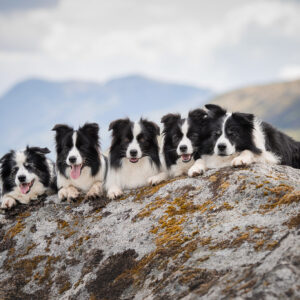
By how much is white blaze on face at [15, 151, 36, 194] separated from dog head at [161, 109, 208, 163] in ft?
12.3

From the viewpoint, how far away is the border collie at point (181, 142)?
9.00 meters

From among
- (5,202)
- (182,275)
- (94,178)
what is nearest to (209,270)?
(182,275)

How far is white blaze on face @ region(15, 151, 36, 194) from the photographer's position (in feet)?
32.3

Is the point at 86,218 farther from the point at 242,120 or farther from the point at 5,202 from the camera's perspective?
the point at 242,120

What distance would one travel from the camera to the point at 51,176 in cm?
1062

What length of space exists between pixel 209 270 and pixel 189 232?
1283 mm

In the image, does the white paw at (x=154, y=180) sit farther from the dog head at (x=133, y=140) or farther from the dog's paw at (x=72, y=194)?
the dog's paw at (x=72, y=194)

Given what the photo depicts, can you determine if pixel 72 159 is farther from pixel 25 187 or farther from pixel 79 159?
pixel 25 187

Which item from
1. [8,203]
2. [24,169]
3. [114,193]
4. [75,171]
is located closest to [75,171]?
[75,171]

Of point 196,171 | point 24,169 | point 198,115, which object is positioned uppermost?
point 198,115

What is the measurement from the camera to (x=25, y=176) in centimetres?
989

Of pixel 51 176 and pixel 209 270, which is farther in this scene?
pixel 51 176

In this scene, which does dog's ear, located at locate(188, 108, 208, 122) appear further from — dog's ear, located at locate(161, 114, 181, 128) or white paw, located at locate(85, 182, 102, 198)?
white paw, located at locate(85, 182, 102, 198)

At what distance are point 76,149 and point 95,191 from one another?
133 centimetres
